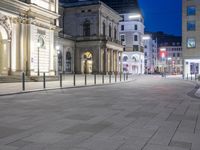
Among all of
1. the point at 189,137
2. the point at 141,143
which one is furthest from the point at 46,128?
the point at 189,137

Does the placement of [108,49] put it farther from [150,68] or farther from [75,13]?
[150,68]

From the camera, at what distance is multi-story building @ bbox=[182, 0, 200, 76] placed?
196 feet

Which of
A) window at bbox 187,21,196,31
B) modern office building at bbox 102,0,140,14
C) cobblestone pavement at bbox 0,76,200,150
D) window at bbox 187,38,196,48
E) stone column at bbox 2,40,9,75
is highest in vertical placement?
modern office building at bbox 102,0,140,14

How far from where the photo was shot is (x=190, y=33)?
6025 cm

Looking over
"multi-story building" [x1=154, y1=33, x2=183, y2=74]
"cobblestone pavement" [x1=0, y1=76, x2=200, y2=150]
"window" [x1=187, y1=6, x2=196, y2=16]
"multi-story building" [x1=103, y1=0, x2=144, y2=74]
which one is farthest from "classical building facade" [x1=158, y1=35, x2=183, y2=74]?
"cobblestone pavement" [x1=0, y1=76, x2=200, y2=150]

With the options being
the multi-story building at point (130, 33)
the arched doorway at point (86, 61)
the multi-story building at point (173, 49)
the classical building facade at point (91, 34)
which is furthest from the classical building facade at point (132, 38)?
the multi-story building at point (173, 49)

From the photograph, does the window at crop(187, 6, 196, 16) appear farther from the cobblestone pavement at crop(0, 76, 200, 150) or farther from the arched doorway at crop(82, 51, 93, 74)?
the cobblestone pavement at crop(0, 76, 200, 150)

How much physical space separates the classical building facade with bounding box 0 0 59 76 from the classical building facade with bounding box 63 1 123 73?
88.8 feet

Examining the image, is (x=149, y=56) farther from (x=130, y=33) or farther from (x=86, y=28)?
(x=86, y=28)

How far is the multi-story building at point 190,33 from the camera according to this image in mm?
59688

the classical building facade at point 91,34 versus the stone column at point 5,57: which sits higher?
the classical building facade at point 91,34

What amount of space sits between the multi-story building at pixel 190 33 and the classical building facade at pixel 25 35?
32.9 m

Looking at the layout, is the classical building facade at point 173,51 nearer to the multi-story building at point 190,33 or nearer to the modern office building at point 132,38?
the modern office building at point 132,38

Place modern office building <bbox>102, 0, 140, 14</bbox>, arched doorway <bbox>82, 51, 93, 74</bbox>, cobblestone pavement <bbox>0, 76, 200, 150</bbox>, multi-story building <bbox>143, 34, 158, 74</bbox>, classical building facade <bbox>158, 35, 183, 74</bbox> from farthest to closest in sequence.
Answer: classical building facade <bbox>158, 35, 183, 74</bbox> < multi-story building <bbox>143, 34, 158, 74</bbox> < modern office building <bbox>102, 0, 140, 14</bbox> < arched doorway <bbox>82, 51, 93, 74</bbox> < cobblestone pavement <bbox>0, 76, 200, 150</bbox>
